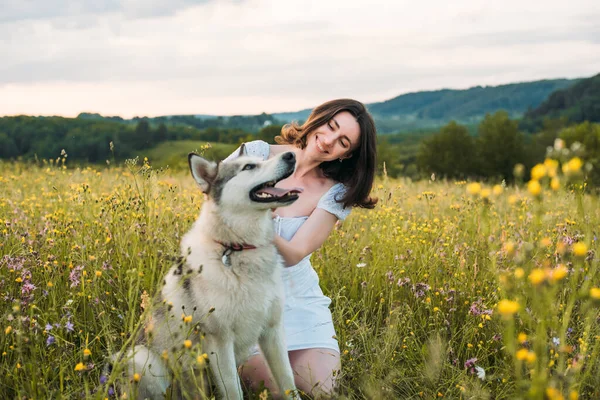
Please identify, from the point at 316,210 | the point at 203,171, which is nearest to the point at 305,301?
the point at 316,210

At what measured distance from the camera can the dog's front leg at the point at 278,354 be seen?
334 cm

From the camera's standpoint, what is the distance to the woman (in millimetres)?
3904

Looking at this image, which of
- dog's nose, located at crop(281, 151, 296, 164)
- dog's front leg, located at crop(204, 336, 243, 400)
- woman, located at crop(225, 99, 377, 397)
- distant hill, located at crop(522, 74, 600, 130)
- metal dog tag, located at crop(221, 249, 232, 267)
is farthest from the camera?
distant hill, located at crop(522, 74, 600, 130)

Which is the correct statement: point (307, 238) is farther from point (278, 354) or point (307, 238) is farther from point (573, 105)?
point (573, 105)

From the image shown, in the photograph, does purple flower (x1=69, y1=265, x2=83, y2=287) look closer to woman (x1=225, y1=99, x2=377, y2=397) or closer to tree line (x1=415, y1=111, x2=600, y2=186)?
woman (x1=225, y1=99, x2=377, y2=397)

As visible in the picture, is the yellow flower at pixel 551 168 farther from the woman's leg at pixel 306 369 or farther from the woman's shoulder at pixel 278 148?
the woman's shoulder at pixel 278 148

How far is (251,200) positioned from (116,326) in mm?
1511

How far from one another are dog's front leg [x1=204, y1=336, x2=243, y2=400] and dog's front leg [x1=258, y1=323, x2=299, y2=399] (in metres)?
0.37

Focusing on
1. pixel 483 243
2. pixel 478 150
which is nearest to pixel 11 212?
pixel 483 243

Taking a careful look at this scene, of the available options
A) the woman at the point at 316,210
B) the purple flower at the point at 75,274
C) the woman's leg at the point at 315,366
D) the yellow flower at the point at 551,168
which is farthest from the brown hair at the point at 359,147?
the yellow flower at the point at 551,168

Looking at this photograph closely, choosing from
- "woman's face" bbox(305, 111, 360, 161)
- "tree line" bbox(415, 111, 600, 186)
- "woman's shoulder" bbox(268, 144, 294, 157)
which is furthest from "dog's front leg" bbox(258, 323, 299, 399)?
"tree line" bbox(415, 111, 600, 186)

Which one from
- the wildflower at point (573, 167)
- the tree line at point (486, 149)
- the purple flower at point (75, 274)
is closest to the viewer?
the wildflower at point (573, 167)

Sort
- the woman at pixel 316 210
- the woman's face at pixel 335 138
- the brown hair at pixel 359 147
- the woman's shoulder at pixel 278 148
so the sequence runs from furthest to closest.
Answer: the woman's shoulder at pixel 278 148 → the brown hair at pixel 359 147 → the woman's face at pixel 335 138 → the woman at pixel 316 210

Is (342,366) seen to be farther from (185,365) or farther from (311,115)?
(311,115)
